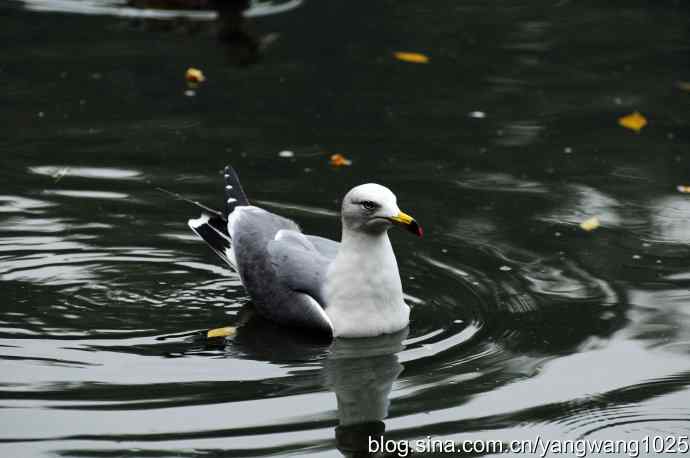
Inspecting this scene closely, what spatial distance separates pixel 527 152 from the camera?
984 cm

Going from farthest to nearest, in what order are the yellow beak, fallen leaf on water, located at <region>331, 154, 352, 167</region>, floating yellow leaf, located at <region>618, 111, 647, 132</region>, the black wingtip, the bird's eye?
floating yellow leaf, located at <region>618, 111, 647, 132</region> < fallen leaf on water, located at <region>331, 154, 352, 167</region> < the black wingtip < the bird's eye < the yellow beak

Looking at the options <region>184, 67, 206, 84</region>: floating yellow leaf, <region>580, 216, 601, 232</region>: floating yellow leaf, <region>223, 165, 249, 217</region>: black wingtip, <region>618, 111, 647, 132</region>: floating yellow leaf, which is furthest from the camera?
<region>184, 67, 206, 84</region>: floating yellow leaf

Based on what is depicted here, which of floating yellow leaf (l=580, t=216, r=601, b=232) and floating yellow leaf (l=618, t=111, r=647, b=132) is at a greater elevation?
floating yellow leaf (l=618, t=111, r=647, b=132)

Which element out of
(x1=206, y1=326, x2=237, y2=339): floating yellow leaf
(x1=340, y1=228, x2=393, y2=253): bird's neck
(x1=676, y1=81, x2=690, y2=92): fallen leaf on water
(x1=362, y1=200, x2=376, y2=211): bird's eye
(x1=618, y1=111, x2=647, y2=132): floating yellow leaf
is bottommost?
(x1=206, y1=326, x2=237, y2=339): floating yellow leaf

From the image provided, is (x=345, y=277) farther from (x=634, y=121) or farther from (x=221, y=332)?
(x=634, y=121)

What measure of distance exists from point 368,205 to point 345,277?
0.43m

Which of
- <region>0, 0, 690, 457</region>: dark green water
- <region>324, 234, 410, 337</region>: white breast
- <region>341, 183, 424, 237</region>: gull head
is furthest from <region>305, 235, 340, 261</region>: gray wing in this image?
<region>0, 0, 690, 457</region>: dark green water

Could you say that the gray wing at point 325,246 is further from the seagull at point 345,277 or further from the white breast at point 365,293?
the white breast at point 365,293

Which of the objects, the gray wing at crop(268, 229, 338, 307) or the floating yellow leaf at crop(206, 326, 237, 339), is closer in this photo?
the floating yellow leaf at crop(206, 326, 237, 339)

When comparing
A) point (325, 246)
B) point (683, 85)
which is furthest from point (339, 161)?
point (683, 85)

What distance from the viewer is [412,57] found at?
12.0 meters

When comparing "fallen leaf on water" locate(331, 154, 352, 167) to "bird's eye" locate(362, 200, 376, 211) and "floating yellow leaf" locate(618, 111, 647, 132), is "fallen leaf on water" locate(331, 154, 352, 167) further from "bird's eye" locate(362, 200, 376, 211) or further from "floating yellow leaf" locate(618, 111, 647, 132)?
"bird's eye" locate(362, 200, 376, 211)

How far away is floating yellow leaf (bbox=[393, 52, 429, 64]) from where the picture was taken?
11938mm

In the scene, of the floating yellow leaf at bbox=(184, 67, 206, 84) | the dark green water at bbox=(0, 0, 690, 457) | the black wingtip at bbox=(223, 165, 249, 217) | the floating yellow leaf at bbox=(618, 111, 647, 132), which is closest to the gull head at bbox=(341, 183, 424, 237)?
the dark green water at bbox=(0, 0, 690, 457)
